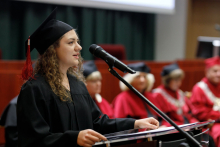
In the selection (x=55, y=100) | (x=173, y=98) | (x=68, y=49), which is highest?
(x=68, y=49)

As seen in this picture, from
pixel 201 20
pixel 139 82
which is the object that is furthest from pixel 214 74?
pixel 201 20

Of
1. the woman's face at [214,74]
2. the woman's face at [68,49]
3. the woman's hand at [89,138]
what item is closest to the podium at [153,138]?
the woman's hand at [89,138]

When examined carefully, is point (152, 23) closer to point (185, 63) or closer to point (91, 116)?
point (185, 63)

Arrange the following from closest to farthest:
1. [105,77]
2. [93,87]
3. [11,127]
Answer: [11,127]
[93,87]
[105,77]

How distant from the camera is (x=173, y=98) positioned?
389 centimetres

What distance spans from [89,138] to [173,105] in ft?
9.19

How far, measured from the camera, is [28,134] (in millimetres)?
1390

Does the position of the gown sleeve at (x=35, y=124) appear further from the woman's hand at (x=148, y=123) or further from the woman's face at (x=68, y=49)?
the woman's hand at (x=148, y=123)

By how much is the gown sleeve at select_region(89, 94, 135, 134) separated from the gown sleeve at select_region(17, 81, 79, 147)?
14.2 inches

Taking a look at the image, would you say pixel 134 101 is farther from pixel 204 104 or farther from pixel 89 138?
pixel 89 138

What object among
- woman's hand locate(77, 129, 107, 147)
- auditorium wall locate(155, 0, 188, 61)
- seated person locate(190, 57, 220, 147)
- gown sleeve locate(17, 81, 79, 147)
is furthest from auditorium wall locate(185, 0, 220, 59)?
woman's hand locate(77, 129, 107, 147)

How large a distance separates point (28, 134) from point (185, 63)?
4035 millimetres

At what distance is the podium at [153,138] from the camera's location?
1196 millimetres

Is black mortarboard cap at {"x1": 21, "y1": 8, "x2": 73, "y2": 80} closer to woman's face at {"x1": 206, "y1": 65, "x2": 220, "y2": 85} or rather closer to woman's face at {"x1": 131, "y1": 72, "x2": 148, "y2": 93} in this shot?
woman's face at {"x1": 131, "y1": 72, "x2": 148, "y2": 93}
